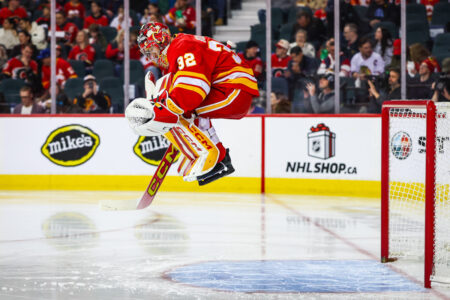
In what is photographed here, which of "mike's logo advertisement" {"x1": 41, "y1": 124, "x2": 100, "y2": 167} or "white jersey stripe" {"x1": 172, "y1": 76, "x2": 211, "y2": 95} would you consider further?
"mike's logo advertisement" {"x1": 41, "y1": 124, "x2": 100, "y2": 167}

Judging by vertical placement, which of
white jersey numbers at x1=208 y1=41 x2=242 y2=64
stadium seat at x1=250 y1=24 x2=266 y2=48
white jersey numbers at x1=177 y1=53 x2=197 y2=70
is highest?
stadium seat at x1=250 y1=24 x2=266 y2=48

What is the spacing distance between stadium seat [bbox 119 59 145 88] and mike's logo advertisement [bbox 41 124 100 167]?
785 mm

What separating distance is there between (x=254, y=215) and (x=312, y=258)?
2.17m

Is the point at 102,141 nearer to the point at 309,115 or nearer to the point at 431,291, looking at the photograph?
the point at 309,115

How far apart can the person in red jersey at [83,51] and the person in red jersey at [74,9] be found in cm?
21

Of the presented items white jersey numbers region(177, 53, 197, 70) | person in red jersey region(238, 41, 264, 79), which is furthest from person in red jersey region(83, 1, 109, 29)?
white jersey numbers region(177, 53, 197, 70)

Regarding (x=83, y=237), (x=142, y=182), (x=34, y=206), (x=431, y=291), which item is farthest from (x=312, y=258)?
(x=142, y=182)

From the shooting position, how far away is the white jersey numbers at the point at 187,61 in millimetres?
4195

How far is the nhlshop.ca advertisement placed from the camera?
8367mm

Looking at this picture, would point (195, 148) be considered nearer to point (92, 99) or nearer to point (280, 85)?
point (280, 85)

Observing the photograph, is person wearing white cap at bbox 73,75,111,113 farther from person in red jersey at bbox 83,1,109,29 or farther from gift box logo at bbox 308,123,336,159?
gift box logo at bbox 308,123,336,159

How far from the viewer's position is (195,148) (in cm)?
442

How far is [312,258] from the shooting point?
4945 mm

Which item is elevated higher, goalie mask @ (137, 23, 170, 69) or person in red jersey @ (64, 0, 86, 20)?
person in red jersey @ (64, 0, 86, 20)
